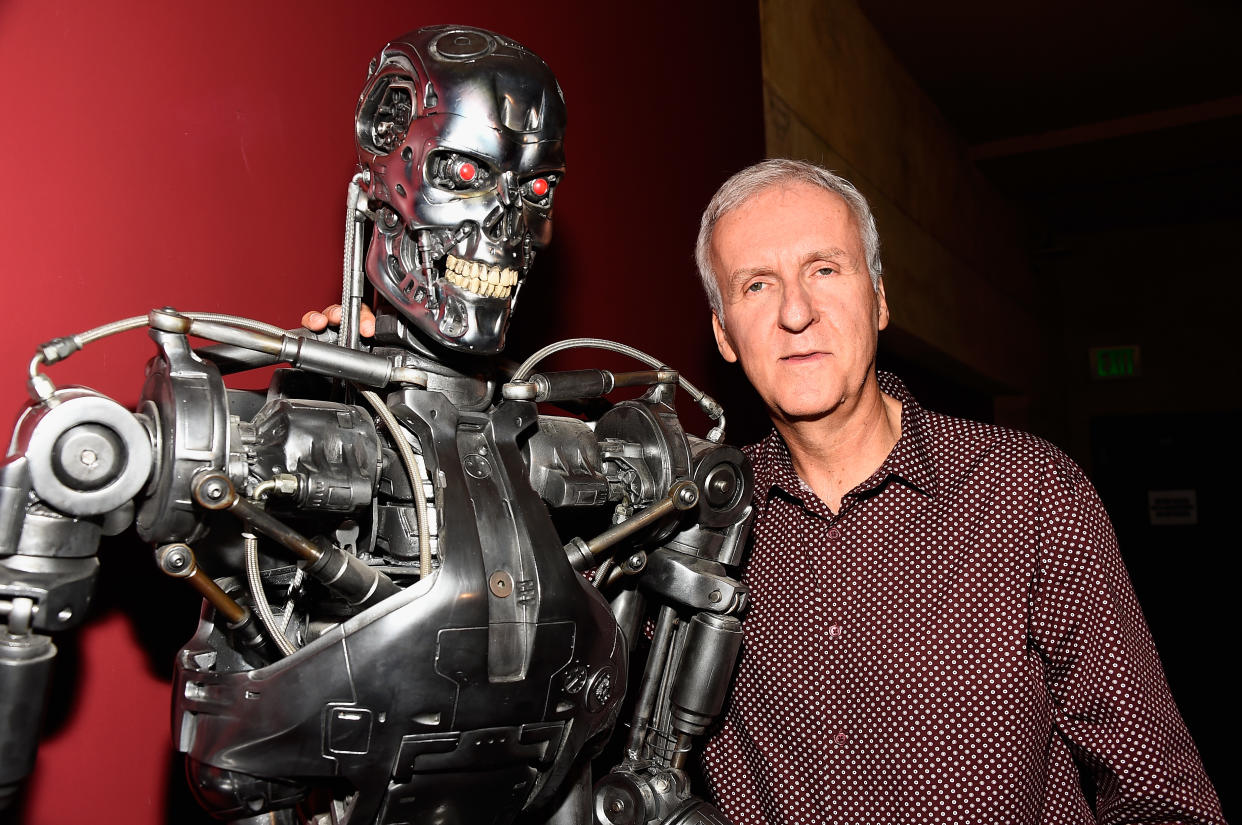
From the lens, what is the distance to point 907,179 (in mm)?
3951

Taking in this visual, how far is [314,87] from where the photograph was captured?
55.4 inches

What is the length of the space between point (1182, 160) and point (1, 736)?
5494 mm

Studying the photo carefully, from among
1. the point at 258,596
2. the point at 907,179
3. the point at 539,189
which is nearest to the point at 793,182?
the point at 539,189

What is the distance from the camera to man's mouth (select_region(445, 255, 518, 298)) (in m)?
1.06

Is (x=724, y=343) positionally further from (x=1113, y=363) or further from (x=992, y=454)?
(x=1113, y=363)

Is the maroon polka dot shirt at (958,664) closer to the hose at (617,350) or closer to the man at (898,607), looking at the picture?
the man at (898,607)

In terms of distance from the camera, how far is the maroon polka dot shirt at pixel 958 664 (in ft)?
4.28

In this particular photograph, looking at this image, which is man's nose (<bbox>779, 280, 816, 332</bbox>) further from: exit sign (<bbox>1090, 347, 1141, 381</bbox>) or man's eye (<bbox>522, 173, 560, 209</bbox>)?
exit sign (<bbox>1090, 347, 1141, 381</bbox>)

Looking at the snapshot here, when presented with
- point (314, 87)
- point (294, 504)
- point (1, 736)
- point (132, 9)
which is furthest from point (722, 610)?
point (132, 9)

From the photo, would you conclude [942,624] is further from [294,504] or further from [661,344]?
[661,344]

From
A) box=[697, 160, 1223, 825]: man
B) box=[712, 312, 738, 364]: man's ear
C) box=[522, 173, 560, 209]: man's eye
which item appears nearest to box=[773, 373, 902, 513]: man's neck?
box=[697, 160, 1223, 825]: man

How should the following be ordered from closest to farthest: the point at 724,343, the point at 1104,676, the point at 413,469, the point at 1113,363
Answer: the point at 413,469 → the point at 1104,676 → the point at 724,343 → the point at 1113,363

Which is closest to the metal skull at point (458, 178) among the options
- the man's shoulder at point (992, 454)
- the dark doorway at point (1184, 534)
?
the man's shoulder at point (992, 454)

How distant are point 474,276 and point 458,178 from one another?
0.33 ft
